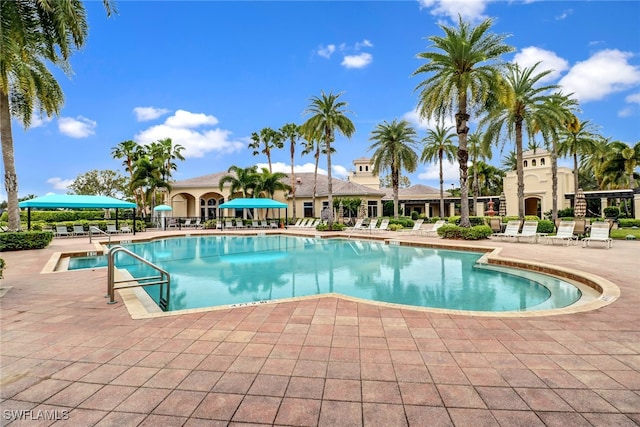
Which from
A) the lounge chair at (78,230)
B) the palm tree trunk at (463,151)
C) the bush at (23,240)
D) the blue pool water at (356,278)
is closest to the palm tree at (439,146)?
the palm tree trunk at (463,151)

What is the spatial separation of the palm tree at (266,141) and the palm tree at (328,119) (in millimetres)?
8676

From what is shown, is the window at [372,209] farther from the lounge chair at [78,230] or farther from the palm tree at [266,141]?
the lounge chair at [78,230]

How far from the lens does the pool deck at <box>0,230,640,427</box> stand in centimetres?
236

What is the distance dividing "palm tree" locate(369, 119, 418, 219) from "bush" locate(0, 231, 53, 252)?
22.6m

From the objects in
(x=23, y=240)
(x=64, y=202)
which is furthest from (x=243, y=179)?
(x=23, y=240)

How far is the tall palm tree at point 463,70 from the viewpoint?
15508 mm

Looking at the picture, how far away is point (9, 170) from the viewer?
13.2 m

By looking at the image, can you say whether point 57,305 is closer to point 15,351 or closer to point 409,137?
point 15,351

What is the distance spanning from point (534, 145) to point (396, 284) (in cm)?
3346

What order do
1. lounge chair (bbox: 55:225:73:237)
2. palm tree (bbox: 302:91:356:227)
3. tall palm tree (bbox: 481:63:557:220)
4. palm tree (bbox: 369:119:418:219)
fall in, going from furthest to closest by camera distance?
1. palm tree (bbox: 369:119:418:219)
2. palm tree (bbox: 302:91:356:227)
3. lounge chair (bbox: 55:225:73:237)
4. tall palm tree (bbox: 481:63:557:220)

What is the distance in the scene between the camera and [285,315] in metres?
4.65

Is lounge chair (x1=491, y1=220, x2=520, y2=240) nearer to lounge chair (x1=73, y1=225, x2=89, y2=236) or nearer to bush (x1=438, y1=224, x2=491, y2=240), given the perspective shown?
bush (x1=438, y1=224, x2=491, y2=240)

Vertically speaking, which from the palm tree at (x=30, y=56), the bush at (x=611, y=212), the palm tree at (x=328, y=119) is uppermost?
the palm tree at (x=328, y=119)

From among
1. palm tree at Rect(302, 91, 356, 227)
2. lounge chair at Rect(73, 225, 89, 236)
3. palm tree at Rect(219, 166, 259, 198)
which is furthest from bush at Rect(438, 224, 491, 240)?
lounge chair at Rect(73, 225, 89, 236)
